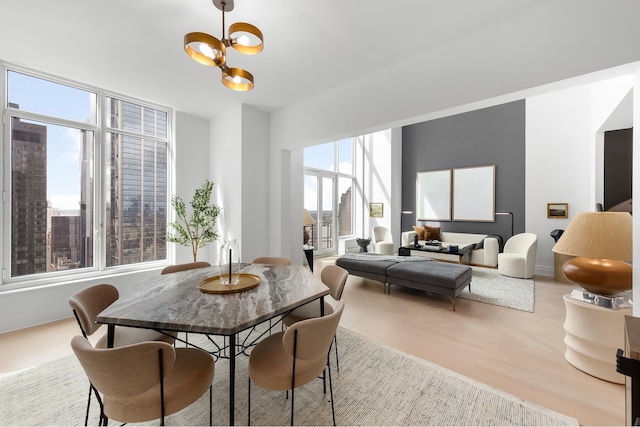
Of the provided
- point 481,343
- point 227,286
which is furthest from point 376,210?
point 227,286

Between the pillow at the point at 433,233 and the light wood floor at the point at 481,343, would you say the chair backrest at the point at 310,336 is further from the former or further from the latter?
the pillow at the point at 433,233

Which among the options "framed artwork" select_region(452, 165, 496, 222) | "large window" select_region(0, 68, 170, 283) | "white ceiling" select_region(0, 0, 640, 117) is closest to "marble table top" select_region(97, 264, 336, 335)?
"white ceiling" select_region(0, 0, 640, 117)

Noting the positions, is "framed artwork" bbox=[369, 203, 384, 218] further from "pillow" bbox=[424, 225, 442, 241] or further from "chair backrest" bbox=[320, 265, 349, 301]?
"chair backrest" bbox=[320, 265, 349, 301]

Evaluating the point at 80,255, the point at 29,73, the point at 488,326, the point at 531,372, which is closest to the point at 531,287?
the point at 488,326

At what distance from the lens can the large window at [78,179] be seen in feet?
9.94

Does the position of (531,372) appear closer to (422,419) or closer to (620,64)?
(422,419)

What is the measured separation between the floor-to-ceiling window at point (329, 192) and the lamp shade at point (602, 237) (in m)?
5.46

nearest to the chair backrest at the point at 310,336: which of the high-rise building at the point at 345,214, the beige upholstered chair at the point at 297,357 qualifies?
the beige upholstered chair at the point at 297,357

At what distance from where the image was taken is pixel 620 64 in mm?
1718

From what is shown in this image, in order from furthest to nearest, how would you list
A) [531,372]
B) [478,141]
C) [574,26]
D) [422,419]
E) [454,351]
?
[478,141] → [454,351] → [531,372] → [574,26] → [422,419]

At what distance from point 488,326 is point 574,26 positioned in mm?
2871

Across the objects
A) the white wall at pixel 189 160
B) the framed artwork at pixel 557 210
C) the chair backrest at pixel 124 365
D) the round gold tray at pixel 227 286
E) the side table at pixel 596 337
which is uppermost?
the white wall at pixel 189 160

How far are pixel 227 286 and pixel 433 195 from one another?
6873mm

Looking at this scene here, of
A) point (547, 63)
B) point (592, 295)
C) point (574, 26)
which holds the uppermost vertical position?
point (574, 26)
